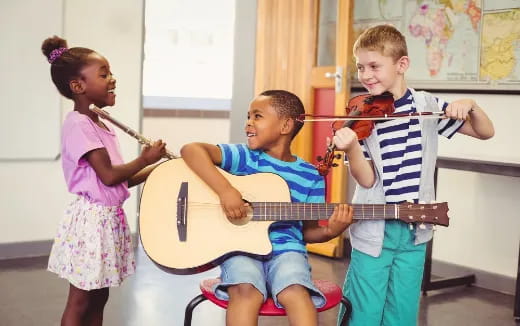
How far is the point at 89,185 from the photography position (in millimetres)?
2184

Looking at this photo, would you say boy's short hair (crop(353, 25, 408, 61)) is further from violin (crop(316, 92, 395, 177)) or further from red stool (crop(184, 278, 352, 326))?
red stool (crop(184, 278, 352, 326))

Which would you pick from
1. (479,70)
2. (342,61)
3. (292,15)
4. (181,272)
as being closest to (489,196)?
(479,70)

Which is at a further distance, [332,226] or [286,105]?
[286,105]

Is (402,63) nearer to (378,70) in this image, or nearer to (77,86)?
(378,70)

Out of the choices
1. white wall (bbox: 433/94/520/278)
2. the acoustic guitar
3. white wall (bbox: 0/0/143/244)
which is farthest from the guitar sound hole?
white wall (bbox: 0/0/143/244)

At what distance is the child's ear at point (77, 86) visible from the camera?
220 cm

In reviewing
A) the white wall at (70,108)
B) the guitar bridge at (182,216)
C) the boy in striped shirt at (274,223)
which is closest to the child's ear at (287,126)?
the boy in striped shirt at (274,223)

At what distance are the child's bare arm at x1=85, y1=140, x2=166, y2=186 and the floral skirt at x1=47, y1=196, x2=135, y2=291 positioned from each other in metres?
0.11

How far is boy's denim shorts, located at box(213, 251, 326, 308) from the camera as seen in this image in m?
1.85

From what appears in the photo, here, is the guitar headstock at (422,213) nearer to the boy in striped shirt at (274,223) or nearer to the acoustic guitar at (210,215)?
the acoustic guitar at (210,215)

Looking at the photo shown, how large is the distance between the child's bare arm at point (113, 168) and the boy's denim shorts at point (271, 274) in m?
0.43

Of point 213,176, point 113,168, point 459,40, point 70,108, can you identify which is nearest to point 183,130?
point 70,108

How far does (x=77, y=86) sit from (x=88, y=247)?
0.51 metres

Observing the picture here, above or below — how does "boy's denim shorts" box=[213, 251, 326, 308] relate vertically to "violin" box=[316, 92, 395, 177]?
below
